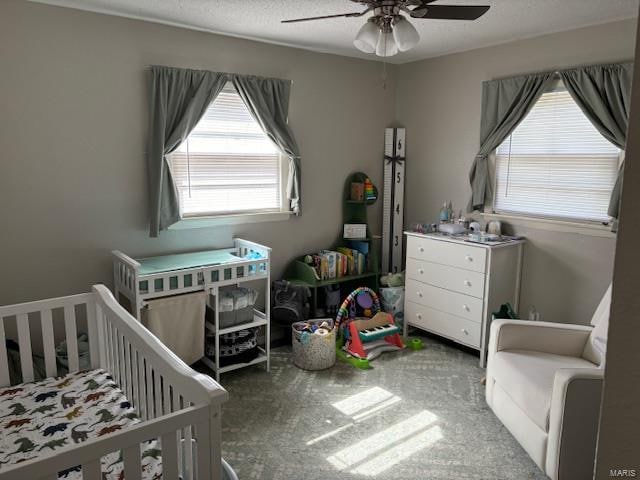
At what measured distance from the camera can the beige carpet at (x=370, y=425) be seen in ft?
8.02

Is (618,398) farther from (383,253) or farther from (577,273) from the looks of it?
(383,253)

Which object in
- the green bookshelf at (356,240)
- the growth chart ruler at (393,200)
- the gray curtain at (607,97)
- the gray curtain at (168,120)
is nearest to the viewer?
the gray curtain at (607,97)

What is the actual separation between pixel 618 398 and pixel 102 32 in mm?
3372

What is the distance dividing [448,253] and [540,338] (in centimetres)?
108

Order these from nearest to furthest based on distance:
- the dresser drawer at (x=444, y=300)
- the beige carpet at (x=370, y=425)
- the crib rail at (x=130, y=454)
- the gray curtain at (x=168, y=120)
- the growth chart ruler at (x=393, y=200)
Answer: the crib rail at (x=130, y=454)
the beige carpet at (x=370, y=425)
the gray curtain at (x=168, y=120)
the dresser drawer at (x=444, y=300)
the growth chart ruler at (x=393, y=200)

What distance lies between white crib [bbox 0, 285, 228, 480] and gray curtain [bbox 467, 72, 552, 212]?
2867mm

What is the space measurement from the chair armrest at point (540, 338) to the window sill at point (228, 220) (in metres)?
1.93

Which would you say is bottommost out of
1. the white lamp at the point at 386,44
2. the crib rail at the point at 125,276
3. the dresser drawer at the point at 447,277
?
the dresser drawer at the point at 447,277

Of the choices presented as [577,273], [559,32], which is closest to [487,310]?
[577,273]

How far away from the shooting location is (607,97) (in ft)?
10.4

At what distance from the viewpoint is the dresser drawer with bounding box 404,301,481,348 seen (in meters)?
3.66

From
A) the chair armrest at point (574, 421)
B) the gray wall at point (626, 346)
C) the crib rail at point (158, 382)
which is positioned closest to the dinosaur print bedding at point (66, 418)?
the crib rail at point (158, 382)

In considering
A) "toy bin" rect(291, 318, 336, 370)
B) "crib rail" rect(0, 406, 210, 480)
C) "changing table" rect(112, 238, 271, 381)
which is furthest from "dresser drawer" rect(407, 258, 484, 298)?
"crib rail" rect(0, 406, 210, 480)

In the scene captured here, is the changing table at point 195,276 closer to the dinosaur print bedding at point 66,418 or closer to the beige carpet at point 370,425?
the beige carpet at point 370,425
